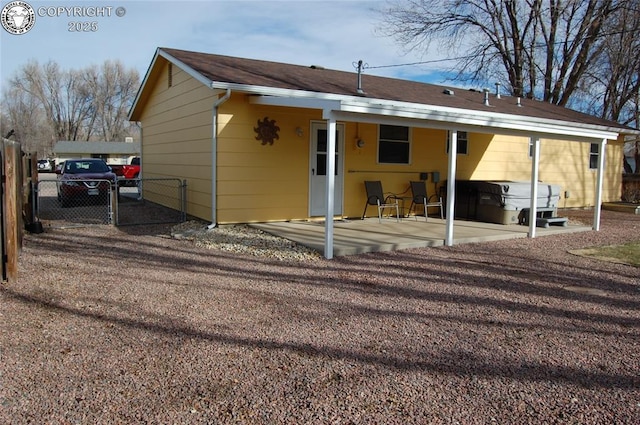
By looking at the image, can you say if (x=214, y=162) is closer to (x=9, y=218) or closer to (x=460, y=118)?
A: (x=9, y=218)

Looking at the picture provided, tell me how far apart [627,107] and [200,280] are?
25383 mm

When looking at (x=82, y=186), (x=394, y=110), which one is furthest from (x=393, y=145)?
(x=82, y=186)

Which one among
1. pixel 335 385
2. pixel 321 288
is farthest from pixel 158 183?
pixel 335 385

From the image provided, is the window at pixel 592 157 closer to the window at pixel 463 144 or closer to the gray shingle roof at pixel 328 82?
the gray shingle roof at pixel 328 82

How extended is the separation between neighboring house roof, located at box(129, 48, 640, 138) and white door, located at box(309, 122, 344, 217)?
0.85 meters

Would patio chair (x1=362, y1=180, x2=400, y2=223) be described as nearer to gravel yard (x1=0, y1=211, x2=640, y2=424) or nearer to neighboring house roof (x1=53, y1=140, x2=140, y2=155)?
gravel yard (x1=0, y1=211, x2=640, y2=424)

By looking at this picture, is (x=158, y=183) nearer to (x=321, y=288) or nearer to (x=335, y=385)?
(x=321, y=288)

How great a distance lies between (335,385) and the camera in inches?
121

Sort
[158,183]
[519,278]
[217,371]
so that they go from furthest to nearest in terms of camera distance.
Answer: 1. [158,183]
2. [519,278]
3. [217,371]

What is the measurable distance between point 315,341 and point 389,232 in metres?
5.20

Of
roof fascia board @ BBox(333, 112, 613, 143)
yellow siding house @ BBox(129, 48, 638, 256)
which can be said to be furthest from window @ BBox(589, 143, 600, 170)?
roof fascia board @ BBox(333, 112, 613, 143)

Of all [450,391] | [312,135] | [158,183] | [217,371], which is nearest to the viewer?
[450,391]

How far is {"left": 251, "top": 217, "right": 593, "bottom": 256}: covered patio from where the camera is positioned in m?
7.57

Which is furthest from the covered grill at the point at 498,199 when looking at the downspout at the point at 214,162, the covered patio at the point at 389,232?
the downspout at the point at 214,162
